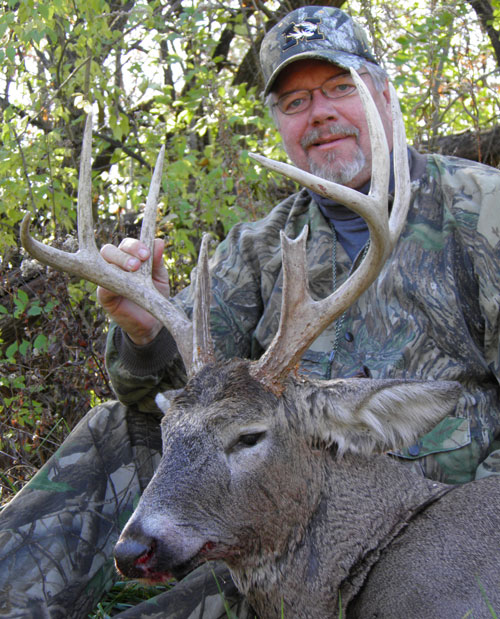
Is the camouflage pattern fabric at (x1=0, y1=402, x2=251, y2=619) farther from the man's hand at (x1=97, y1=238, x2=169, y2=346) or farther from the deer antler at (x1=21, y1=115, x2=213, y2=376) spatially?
the deer antler at (x1=21, y1=115, x2=213, y2=376)

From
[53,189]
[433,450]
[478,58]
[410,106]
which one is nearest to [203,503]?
[433,450]

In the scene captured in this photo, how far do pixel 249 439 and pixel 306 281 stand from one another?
61 cm

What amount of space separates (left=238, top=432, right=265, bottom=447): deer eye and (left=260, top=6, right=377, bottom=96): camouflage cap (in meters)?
2.20

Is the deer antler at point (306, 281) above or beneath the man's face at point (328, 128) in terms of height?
beneath

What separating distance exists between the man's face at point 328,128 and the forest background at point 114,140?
4.60 ft

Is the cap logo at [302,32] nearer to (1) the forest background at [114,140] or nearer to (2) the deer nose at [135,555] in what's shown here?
(1) the forest background at [114,140]

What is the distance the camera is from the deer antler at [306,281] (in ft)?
9.36

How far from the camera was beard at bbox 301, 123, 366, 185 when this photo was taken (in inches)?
161

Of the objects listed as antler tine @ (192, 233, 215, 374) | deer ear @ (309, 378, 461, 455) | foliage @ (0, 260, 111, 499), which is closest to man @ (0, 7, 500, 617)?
antler tine @ (192, 233, 215, 374)

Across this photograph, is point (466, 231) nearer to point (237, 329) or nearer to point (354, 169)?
point (354, 169)

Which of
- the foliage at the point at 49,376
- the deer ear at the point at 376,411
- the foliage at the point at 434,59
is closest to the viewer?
the deer ear at the point at 376,411

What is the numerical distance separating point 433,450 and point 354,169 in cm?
148

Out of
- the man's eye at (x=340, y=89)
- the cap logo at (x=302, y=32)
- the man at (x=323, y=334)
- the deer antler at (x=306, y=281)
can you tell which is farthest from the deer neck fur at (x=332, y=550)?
the cap logo at (x=302, y=32)

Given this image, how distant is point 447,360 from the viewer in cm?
364
